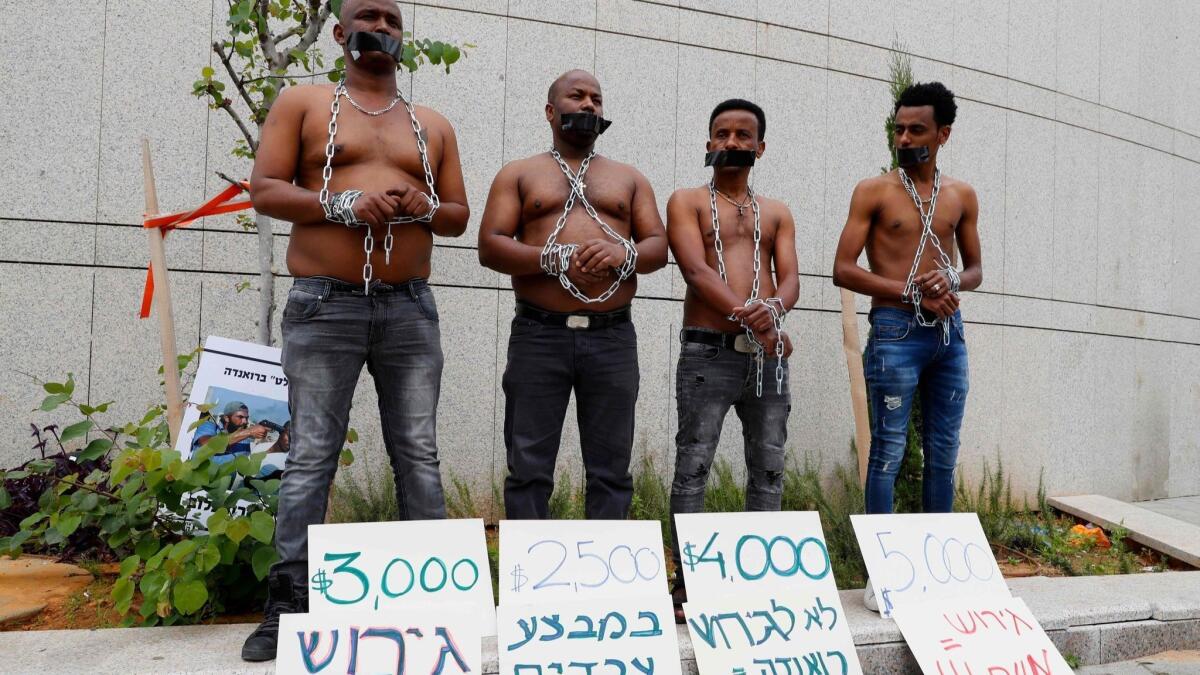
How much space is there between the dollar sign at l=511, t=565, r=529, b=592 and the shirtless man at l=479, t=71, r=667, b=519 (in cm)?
64

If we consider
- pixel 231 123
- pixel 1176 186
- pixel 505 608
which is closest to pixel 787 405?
pixel 505 608

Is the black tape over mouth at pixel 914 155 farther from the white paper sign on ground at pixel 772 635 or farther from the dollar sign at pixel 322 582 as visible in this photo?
the dollar sign at pixel 322 582

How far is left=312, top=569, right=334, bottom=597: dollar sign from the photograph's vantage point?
2535 mm

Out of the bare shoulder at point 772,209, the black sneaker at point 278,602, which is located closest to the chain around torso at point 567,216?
the bare shoulder at point 772,209

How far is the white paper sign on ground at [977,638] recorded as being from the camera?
2.95 metres

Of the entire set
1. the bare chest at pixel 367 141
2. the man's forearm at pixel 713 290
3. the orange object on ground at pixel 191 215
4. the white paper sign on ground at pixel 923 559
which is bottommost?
the white paper sign on ground at pixel 923 559

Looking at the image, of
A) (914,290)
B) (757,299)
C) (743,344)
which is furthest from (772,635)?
(914,290)

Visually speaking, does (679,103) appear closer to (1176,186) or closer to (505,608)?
(505,608)

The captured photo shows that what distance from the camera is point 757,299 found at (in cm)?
344

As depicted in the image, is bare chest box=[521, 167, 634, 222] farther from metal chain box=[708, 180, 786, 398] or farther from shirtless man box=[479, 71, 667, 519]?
metal chain box=[708, 180, 786, 398]

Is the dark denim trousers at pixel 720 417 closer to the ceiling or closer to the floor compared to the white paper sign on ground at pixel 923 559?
closer to the ceiling

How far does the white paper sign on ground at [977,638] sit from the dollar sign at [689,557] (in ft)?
2.61

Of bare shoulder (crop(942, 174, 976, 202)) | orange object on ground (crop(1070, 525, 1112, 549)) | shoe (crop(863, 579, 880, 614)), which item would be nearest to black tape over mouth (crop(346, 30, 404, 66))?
bare shoulder (crop(942, 174, 976, 202))

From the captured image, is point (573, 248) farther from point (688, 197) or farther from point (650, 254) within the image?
point (688, 197)
